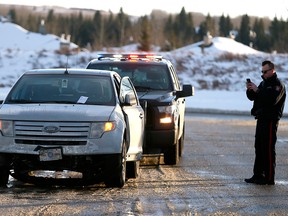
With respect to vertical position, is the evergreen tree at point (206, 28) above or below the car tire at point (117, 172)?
below

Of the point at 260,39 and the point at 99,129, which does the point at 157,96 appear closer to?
the point at 99,129

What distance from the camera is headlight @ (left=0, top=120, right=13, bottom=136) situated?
1063cm

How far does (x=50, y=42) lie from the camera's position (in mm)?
98688

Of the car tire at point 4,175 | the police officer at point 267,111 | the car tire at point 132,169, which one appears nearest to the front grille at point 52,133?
the car tire at point 4,175

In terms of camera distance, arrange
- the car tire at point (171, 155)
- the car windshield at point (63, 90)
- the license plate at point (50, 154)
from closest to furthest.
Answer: the license plate at point (50, 154) < the car windshield at point (63, 90) < the car tire at point (171, 155)

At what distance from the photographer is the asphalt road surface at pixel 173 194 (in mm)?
9305

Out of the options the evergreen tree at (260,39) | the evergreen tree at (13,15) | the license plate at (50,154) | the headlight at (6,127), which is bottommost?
the evergreen tree at (260,39)

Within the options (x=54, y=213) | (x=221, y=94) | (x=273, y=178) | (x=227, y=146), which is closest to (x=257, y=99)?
(x=273, y=178)

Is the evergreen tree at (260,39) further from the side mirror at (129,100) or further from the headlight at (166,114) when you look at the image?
the side mirror at (129,100)

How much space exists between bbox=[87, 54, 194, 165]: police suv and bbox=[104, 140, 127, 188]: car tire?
2388 millimetres

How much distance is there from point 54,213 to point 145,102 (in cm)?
464

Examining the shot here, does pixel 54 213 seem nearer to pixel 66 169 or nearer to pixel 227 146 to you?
pixel 66 169

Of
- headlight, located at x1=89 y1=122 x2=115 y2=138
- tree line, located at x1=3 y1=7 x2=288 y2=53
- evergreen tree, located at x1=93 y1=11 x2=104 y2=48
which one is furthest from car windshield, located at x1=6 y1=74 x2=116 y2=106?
evergreen tree, located at x1=93 y1=11 x2=104 y2=48

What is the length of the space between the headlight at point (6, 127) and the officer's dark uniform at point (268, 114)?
328 cm
